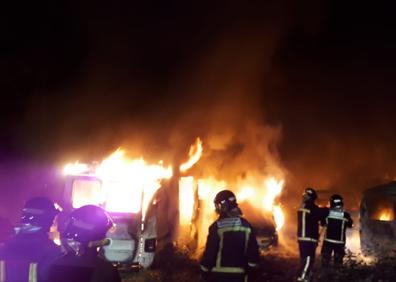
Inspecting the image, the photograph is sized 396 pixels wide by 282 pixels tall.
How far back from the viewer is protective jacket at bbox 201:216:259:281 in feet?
16.2

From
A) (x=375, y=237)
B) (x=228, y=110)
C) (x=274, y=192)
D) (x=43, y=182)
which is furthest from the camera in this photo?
(x=228, y=110)

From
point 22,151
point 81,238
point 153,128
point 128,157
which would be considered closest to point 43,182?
point 22,151

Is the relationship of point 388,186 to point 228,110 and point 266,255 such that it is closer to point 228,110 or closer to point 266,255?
point 266,255

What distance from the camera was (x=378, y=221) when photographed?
13031mm

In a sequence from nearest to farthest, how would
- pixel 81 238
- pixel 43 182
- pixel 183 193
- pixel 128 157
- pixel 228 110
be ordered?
1. pixel 81 238
2. pixel 128 157
3. pixel 183 193
4. pixel 43 182
5. pixel 228 110

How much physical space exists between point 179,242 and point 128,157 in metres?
3.36

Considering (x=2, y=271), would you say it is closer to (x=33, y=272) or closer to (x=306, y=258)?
(x=33, y=272)

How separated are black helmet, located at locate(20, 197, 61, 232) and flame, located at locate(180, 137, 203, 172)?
1339 centimetres

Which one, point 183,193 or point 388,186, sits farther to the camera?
point 183,193

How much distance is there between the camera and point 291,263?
12.4m

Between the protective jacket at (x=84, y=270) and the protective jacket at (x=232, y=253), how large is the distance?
1.97 metres

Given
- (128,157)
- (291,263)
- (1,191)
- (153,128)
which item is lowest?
(291,263)

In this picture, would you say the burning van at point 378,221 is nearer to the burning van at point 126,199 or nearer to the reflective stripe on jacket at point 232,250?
the burning van at point 126,199

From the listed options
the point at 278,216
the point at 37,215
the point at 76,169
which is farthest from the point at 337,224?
the point at 278,216
